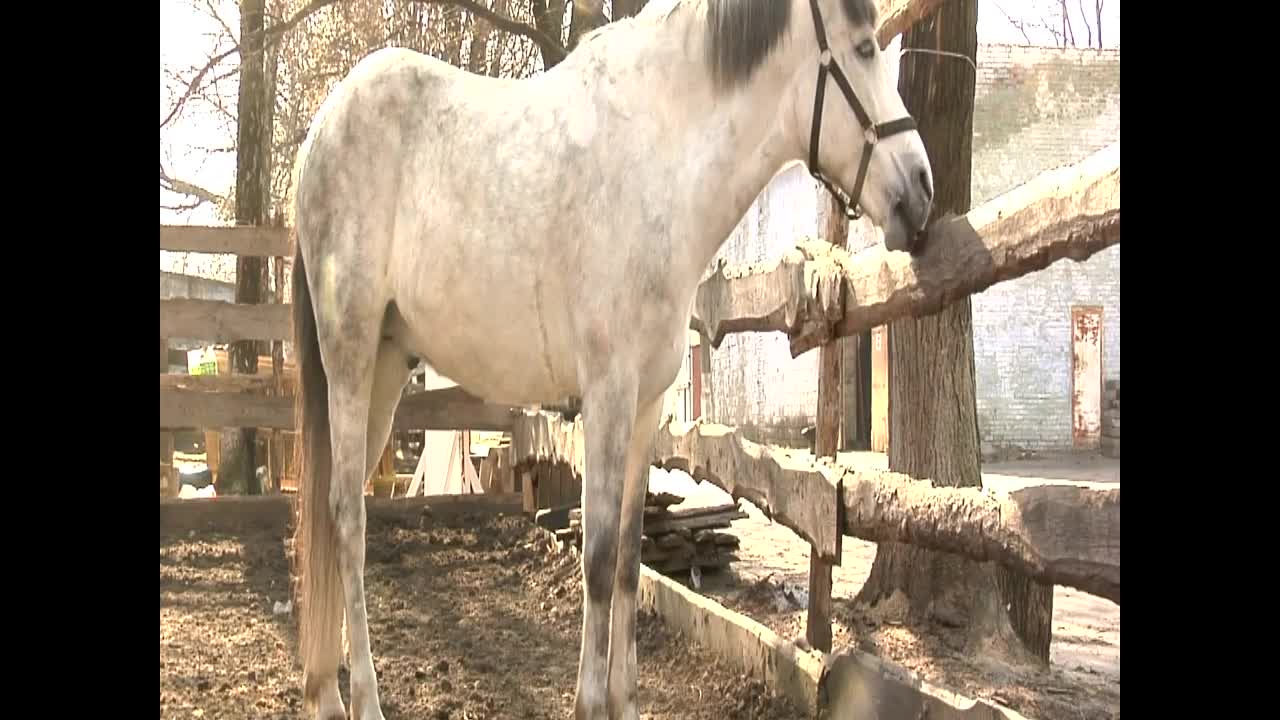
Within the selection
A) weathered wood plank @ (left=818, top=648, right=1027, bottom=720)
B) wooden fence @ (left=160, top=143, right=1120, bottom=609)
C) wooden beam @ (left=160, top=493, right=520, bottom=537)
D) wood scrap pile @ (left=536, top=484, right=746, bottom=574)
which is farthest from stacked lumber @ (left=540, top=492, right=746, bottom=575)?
weathered wood plank @ (left=818, top=648, right=1027, bottom=720)

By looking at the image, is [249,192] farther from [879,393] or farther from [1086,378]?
[879,393]

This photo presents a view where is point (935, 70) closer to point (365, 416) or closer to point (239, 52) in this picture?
point (365, 416)

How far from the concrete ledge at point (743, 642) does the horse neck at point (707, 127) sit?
3.73 ft

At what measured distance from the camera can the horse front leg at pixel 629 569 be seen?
2.64 metres

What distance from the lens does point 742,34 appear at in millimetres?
2428

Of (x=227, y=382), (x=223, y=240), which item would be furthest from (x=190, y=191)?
(x=227, y=382)

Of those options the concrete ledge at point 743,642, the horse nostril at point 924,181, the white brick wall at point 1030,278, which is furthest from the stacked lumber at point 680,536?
the horse nostril at point 924,181

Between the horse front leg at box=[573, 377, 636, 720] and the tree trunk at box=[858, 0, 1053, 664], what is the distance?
1.66m

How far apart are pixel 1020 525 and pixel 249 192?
4914mm

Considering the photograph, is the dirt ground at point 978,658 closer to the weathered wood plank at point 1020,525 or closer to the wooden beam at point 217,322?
the weathered wood plank at point 1020,525

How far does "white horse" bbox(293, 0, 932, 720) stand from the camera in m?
2.37

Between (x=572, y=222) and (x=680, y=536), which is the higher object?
(x=572, y=222)
